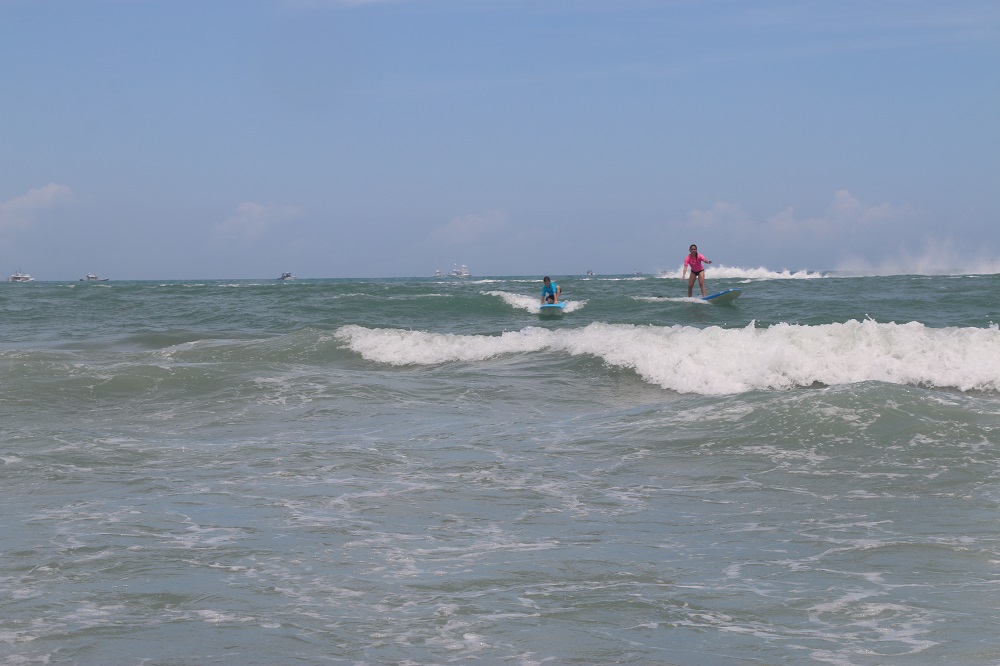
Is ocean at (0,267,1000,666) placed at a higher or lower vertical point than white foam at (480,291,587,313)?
lower

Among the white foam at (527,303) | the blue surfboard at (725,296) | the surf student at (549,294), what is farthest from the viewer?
the white foam at (527,303)

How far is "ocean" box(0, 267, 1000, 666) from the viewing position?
14.7ft

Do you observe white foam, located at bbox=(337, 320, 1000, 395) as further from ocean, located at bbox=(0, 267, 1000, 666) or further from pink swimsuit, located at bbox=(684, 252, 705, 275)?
pink swimsuit, located at bbox=(684, 252, 705, 275)

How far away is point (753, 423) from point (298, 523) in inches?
201

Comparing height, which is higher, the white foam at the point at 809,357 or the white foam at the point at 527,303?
the white foam at the point at 527,303

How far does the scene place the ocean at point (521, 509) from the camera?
14.7 ft

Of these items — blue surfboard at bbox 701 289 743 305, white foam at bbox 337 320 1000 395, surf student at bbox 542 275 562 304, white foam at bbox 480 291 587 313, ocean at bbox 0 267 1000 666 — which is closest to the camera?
ocean at bbox 0 267 1000 666

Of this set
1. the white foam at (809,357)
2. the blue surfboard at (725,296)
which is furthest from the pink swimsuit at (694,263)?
the white foam at (809,357)

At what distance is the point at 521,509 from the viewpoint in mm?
6832

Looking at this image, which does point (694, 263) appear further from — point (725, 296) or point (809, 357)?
point (809, 357)

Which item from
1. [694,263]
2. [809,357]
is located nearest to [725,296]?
[694,263]

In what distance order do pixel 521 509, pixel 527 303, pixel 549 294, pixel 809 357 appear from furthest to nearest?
pixel 527 303
pixel 549 294
pixel 809 357
pixel 521 509

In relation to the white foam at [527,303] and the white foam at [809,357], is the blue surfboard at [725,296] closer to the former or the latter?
the white foam at [527,303]

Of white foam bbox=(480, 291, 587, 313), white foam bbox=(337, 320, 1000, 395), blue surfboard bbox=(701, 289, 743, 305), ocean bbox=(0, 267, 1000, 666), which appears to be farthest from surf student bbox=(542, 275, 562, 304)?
ocean bbox=(0, 267, 1000, 666)
